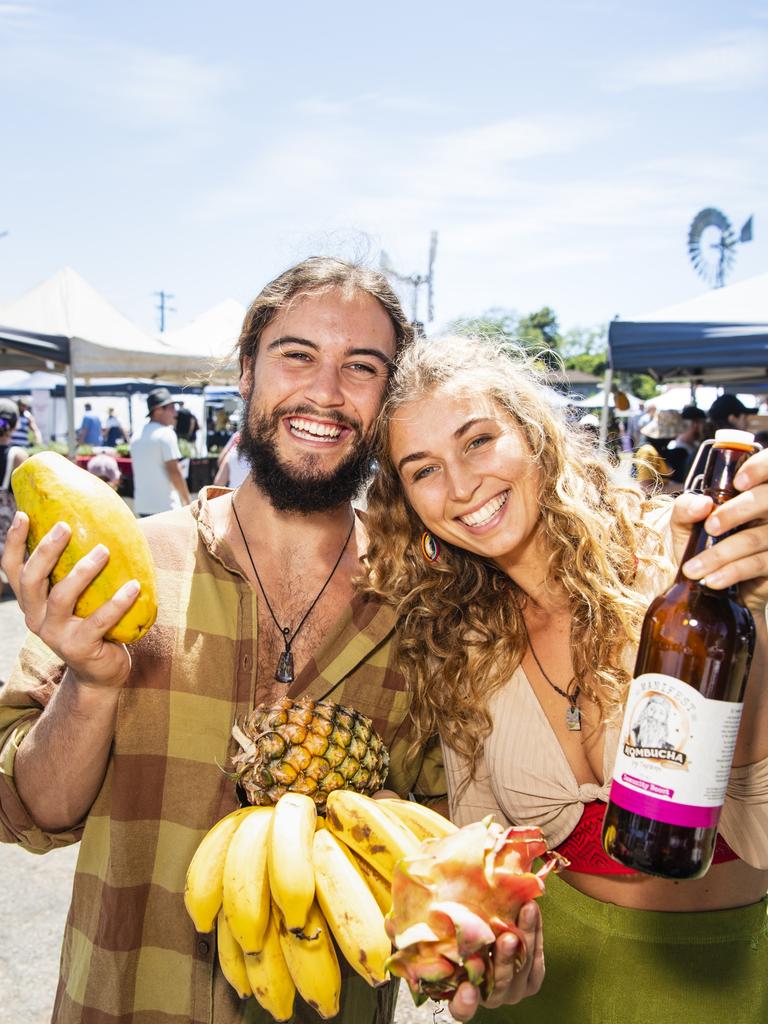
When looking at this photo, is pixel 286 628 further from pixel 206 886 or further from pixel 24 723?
pixel 206 886

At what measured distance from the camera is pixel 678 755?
1400 millimetres

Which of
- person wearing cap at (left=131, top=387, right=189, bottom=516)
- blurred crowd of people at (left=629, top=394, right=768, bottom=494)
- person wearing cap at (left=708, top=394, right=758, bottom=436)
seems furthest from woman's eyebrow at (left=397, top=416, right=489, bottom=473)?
person wearing cap at (left=708, top=394, right=758, bottom=436)

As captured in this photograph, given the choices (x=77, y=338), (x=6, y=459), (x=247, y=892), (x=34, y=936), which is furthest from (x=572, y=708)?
(x=77, y=338)

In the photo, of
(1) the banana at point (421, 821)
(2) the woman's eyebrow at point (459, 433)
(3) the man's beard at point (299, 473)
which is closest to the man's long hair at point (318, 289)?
(3) the man's beard at point (299, 473)

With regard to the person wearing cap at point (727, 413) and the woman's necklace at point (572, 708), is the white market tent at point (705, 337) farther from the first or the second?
the woman's necklace at point (572, 708)

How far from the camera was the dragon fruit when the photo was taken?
1.26m

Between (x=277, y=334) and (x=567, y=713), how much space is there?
1539mm

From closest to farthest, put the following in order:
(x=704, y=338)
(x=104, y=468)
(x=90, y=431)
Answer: (x=704, y=338)
(x=104, y=468)
(x=90, y=431)

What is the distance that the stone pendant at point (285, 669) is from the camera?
7.49ft

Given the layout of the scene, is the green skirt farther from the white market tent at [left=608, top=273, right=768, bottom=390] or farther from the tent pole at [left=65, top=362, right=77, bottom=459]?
the tent pole at [left=65, top=362, right=77, bottom=459]

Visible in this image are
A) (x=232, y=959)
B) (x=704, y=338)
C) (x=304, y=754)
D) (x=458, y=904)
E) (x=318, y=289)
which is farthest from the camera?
(x=704, y=338)

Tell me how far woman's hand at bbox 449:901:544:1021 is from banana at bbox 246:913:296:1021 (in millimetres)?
409

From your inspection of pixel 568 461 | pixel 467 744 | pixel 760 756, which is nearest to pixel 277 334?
pixel 568 461

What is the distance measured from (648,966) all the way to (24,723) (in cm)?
184
